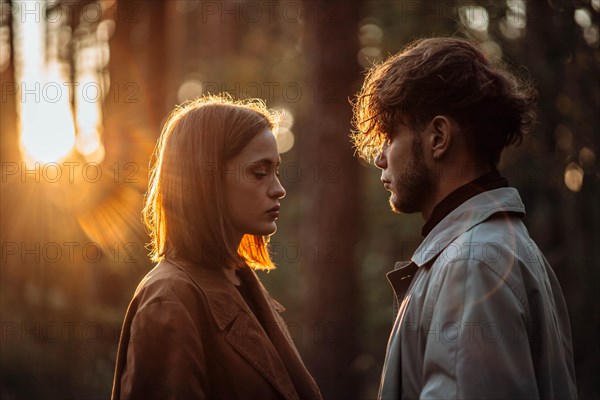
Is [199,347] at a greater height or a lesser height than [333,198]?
lesser

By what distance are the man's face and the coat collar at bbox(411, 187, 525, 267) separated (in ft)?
0.61

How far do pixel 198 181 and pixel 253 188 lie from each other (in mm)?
271

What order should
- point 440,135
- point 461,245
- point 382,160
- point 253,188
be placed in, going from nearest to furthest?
point 461,245 → point 440,135 → point 382,160 → point 253,188

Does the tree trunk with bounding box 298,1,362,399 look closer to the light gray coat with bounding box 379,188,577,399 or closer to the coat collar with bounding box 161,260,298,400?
the coat collar with bounding box 161,260,298,400

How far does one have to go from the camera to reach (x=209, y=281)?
310cm

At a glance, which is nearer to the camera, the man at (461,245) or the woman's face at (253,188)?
the man at (461,245)

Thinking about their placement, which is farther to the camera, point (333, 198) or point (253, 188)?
point (333, 198)

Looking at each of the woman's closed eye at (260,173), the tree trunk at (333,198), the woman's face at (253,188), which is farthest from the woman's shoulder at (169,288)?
the tree trunk at (333,198)

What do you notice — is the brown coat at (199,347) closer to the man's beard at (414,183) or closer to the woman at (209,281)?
the woman at (209,281)

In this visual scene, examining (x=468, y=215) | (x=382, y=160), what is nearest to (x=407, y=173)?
(x=382, y=160)

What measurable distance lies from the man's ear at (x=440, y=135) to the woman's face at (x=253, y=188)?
0.82 m

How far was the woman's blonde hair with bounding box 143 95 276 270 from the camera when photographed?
10.2 feet

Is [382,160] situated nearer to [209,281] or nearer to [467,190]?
[467,190]

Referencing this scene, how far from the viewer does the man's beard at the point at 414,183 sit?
2.84m
